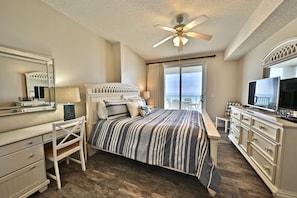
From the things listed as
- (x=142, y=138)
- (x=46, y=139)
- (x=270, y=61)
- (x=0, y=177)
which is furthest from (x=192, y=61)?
(x=0, y=177)

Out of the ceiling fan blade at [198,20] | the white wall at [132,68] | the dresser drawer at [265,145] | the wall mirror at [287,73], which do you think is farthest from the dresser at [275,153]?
the white wall at [132,68]

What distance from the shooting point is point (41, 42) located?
2.03 m

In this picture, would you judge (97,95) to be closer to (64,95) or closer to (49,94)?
(64,95)

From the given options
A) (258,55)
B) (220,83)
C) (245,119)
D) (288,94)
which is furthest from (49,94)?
(220,83)

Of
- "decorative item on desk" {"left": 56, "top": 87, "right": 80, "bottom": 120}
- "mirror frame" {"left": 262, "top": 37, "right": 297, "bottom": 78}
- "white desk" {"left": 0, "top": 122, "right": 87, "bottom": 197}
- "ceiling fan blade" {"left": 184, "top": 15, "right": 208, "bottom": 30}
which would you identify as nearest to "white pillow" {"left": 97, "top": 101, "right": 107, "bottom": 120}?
"decorative item on desk" {"left": 56, "top": 87, "right": 80, "bottom": 120}

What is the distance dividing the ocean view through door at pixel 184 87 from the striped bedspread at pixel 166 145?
300cm

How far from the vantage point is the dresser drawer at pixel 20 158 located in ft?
4.12

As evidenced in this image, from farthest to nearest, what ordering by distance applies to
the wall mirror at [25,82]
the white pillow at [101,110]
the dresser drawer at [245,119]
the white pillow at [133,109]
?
the white pillow at [133,109]
the white pillow at [101,110]
the dresser drawer at [245,119]
the wall mirror at [25,82]

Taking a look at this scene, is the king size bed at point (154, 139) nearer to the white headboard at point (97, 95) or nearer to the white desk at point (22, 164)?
the white headboard at point (97, 95)

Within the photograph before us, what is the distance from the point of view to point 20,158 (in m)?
1.38

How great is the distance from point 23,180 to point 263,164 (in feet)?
9.87

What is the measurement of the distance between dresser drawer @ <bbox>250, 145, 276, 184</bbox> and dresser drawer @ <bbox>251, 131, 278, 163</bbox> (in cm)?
8

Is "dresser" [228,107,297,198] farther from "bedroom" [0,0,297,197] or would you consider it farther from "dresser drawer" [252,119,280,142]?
"bedroom" [0,0,297,197]

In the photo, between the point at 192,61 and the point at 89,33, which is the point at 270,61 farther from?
the point at 89,33
